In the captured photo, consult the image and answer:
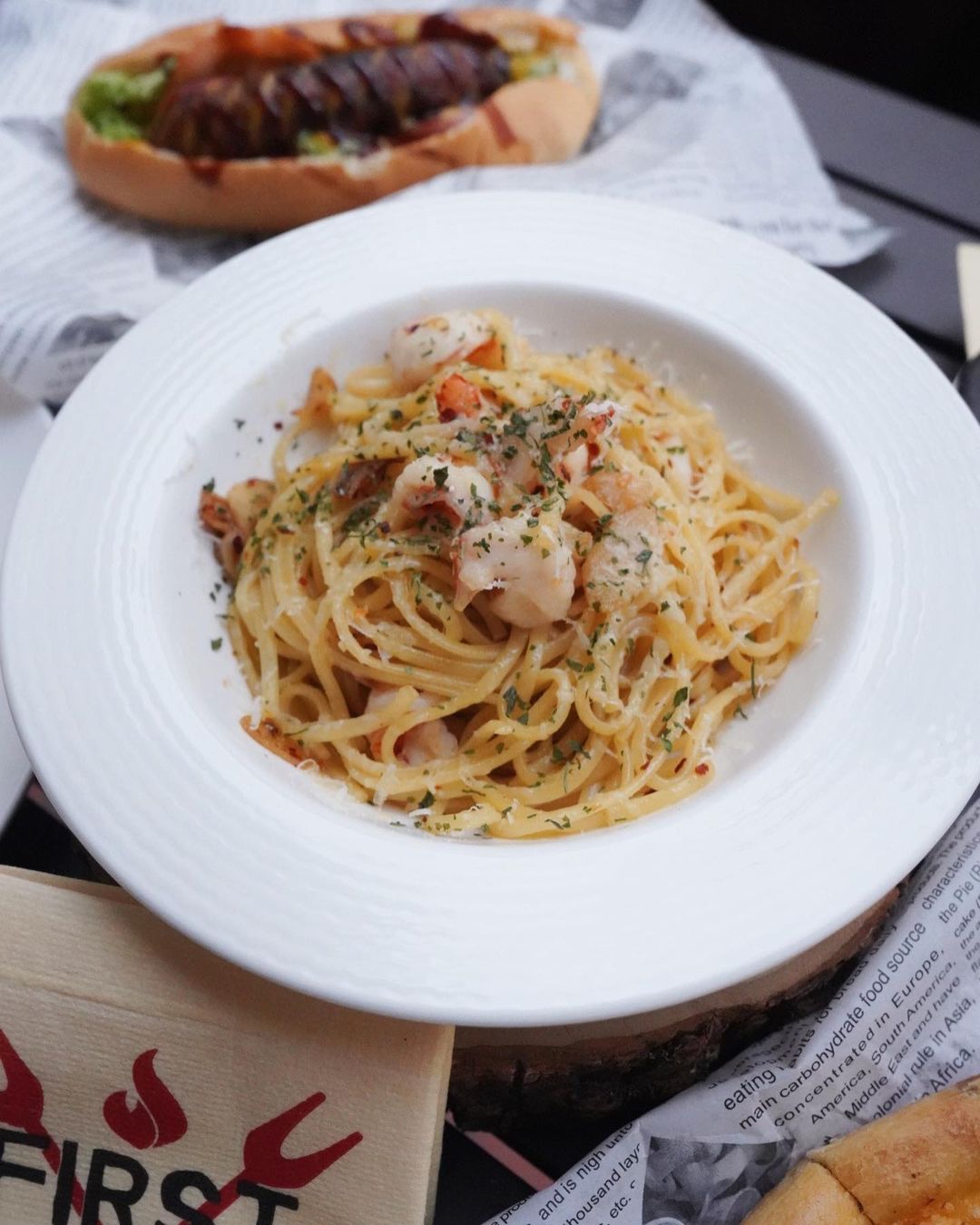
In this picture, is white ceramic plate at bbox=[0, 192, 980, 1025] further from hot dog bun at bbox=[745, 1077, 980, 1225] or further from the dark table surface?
the dark table surface

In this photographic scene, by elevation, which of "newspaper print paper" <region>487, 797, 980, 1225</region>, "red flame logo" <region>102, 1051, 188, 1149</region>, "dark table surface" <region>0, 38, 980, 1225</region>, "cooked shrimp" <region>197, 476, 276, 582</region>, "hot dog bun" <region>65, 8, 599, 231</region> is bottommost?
"red flame logo" <region>102, 1051, 188, 1149</region>

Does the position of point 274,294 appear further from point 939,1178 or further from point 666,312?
point 939,1178

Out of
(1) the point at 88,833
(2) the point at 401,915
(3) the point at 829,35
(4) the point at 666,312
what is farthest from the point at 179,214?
(3) the point at 829,35

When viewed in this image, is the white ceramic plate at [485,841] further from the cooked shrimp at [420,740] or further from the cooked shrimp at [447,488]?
the cooked shrimp at [447,488]

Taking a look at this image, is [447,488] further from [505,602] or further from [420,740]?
[420,740]

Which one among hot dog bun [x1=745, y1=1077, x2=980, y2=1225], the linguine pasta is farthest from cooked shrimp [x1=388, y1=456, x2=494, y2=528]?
hot dog bun [x1=745, y1=1077, x2=980, y2=1225]

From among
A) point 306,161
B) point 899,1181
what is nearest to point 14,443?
point 306,161
